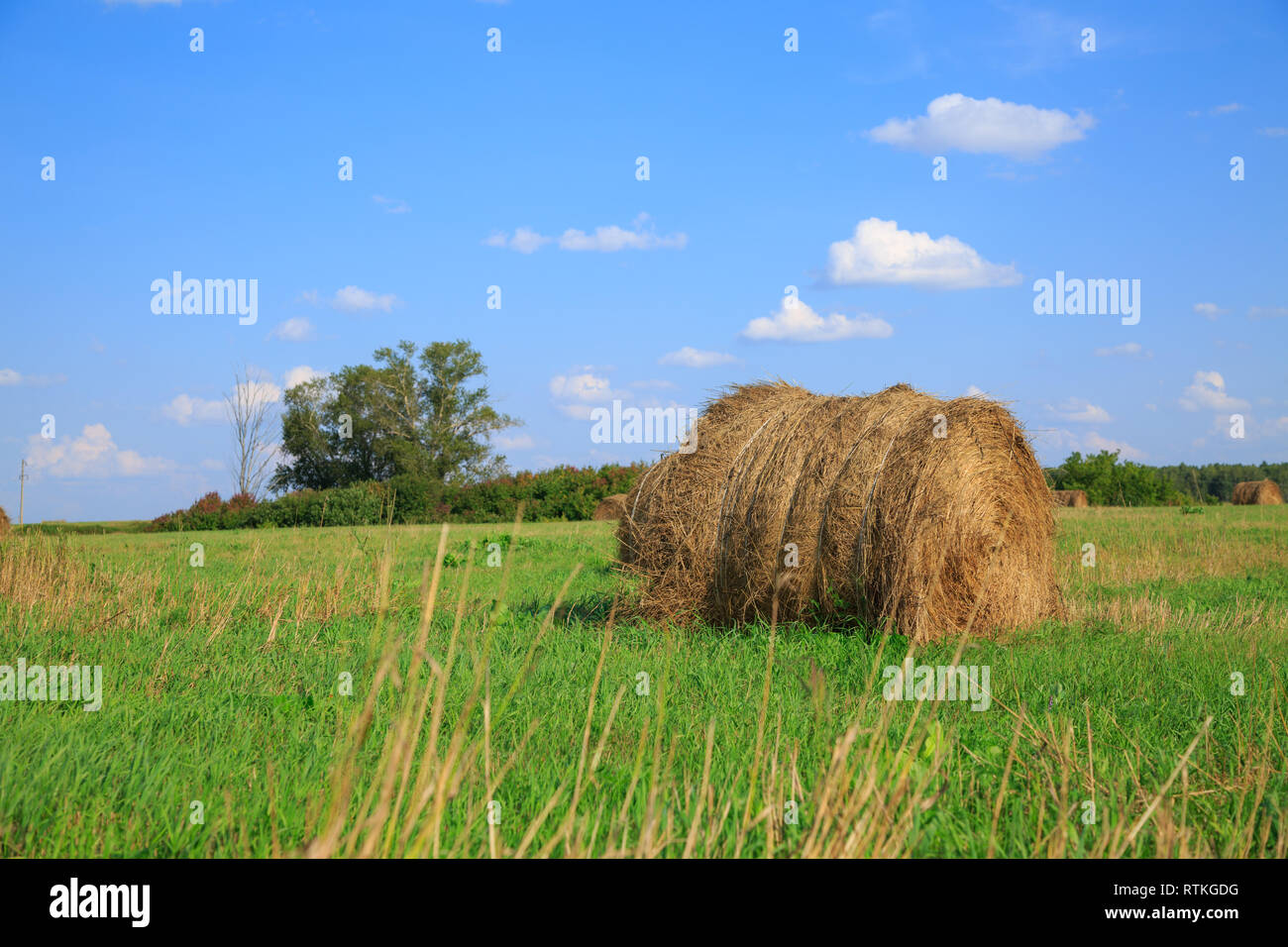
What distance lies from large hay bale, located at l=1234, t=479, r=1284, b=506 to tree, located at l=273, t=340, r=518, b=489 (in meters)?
42.1

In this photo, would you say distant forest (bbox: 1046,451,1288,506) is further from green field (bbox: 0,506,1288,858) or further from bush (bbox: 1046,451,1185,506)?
green field (bbox: 0,506,1288,858)

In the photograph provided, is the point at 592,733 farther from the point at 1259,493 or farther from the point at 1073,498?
the point at 1259,493

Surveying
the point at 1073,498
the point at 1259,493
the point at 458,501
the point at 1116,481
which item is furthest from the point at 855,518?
the point at 1116,481

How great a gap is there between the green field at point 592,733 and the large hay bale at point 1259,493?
31603mm

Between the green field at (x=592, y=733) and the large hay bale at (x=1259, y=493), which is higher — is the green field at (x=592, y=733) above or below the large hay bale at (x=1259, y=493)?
below

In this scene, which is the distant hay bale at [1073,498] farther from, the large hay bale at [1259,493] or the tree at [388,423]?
the tree at [388,423]

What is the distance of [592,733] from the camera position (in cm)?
482

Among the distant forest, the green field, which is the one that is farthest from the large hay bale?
the green field

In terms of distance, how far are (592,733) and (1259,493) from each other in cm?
4077

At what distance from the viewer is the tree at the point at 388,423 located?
2159 inches

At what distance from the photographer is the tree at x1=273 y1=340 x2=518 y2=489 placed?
54.8 meters

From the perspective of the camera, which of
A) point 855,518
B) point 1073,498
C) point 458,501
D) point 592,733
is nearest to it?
point 592,733

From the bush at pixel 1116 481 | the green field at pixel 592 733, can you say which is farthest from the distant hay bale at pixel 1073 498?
the green field at pixel 592 733
